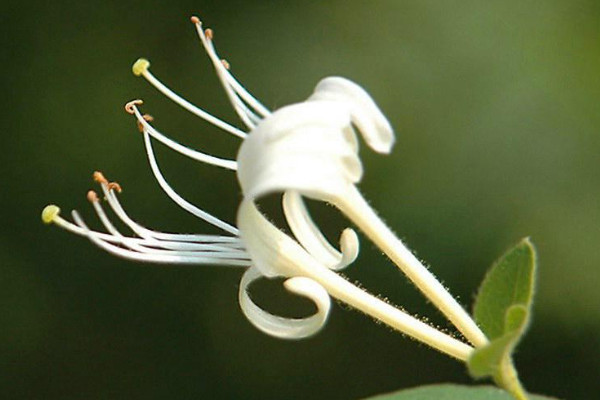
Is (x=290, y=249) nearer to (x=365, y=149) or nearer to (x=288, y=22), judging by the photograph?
(x=365, y=149)

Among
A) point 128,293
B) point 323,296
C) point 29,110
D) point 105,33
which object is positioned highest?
point 105,33

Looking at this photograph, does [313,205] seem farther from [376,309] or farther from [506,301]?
[506,301]

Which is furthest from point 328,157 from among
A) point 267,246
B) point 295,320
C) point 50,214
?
point 50,214

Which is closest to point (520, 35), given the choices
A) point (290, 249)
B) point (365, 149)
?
point (365, 149)

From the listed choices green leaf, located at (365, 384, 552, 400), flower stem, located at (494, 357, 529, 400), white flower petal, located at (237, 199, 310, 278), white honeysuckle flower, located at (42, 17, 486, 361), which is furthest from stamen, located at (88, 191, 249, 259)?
flower stem, located at (494, 357, 529, 400)

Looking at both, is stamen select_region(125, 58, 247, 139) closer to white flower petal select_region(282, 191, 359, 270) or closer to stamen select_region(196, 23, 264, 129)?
stamen select_region(196, 23, 264, 129)

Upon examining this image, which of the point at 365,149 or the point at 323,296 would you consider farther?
the point at 365,149
